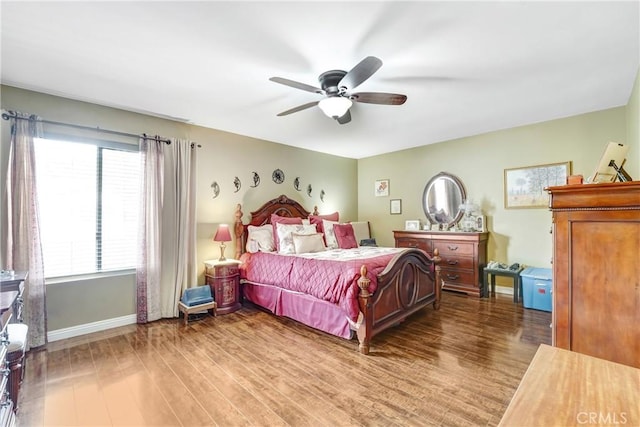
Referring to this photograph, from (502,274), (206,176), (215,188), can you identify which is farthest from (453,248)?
(206,176)

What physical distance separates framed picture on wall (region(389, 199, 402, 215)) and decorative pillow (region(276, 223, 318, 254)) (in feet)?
7.18

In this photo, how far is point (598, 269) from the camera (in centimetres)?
161

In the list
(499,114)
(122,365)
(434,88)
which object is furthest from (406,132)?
(122,365)

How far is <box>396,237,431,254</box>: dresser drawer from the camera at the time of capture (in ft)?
16.3

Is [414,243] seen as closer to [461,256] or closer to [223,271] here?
[461,256]

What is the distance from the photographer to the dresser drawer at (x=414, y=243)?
16.3 ft

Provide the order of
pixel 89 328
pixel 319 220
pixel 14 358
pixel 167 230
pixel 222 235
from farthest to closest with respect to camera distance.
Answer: pixel 319 220
pixel 222 235
pixel 167 230
pixel 89 328
pixel 14 358

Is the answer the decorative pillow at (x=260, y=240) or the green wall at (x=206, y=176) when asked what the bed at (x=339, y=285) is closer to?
the decorative pillow at (x=260, y=240)

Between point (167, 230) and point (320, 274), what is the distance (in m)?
2.14

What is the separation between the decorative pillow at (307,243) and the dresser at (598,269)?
286cm

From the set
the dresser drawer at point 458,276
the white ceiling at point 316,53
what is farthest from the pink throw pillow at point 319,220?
the dresser drawer at point 458,276

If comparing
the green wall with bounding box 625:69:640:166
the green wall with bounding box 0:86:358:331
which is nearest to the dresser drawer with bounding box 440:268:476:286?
the green wall with bounding box 625:69:640:166

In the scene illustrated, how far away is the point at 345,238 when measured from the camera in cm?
470

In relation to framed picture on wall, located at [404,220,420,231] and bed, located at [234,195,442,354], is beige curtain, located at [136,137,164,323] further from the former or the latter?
framed picture on wall, located at [404,220,420,231]
